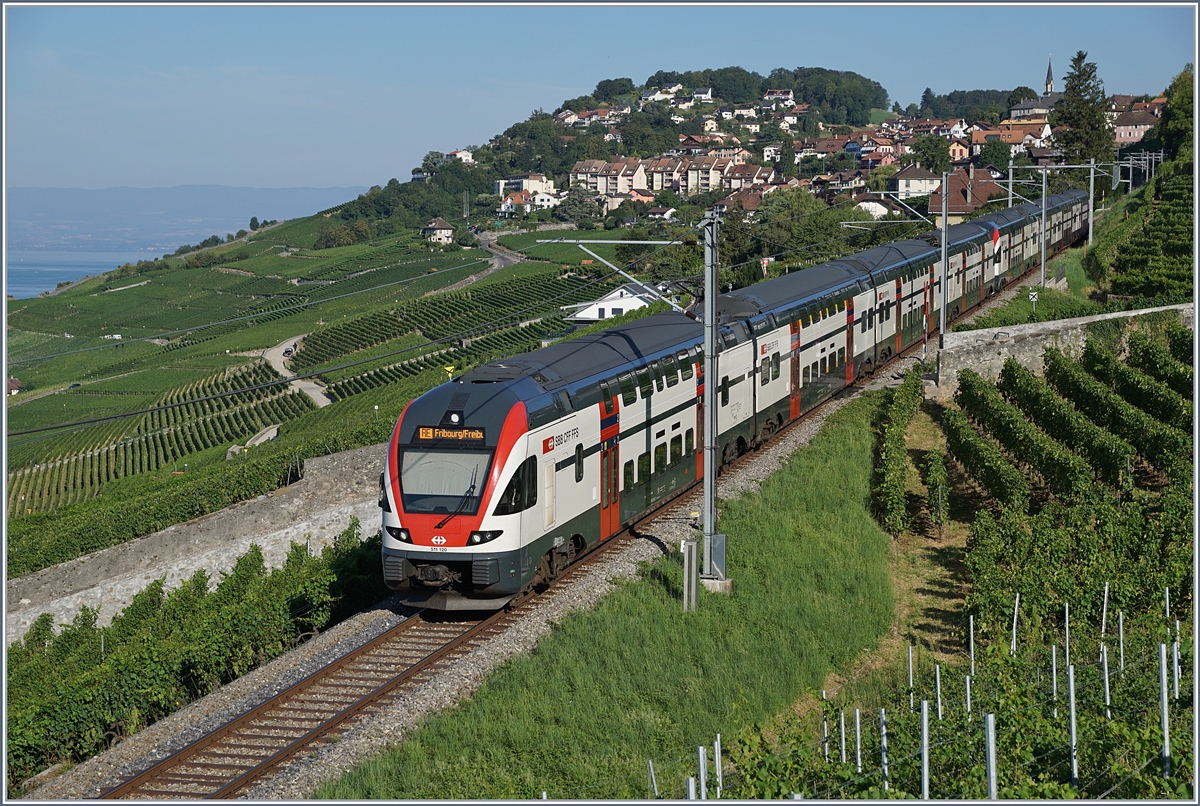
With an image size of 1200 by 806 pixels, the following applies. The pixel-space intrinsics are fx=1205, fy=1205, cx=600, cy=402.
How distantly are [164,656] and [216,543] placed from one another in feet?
54.1

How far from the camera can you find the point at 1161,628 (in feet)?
60.2

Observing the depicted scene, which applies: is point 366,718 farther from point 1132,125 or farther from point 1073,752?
point 1132,125

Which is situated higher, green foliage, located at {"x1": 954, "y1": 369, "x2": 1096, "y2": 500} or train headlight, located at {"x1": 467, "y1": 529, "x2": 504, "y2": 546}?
train headlight, located at {"x1": 467, "y1": 529, "x2": 504, "y2": 546}

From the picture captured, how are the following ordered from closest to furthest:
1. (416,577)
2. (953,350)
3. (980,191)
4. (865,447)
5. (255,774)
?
(255,774) → (416,577) → (865,447) → (953,350) → (980,191)

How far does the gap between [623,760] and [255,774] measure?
4556 mm

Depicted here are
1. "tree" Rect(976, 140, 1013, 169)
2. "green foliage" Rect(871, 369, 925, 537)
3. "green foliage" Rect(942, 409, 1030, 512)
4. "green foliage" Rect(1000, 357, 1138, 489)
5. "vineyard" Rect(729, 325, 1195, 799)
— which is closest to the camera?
"vineyard" Rect(729, 325, 1195, 799)

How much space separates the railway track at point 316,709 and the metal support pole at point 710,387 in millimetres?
2943

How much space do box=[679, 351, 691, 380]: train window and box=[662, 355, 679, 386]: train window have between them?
30 centimetres

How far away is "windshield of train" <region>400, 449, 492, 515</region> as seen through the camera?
19.1 metres

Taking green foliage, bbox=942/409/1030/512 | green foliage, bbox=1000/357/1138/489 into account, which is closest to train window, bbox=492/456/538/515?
green foliage, bbox=942/409/1030/512

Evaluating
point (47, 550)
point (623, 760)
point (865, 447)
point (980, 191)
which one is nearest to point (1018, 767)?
point (623, 760)

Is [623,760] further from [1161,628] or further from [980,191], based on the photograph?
[980,191]

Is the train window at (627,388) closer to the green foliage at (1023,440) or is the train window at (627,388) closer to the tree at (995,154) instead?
the green foliage at (1023,440)

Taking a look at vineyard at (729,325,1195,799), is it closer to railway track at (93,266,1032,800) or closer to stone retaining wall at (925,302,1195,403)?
stone retaining wall at (925,302,1195,403)
